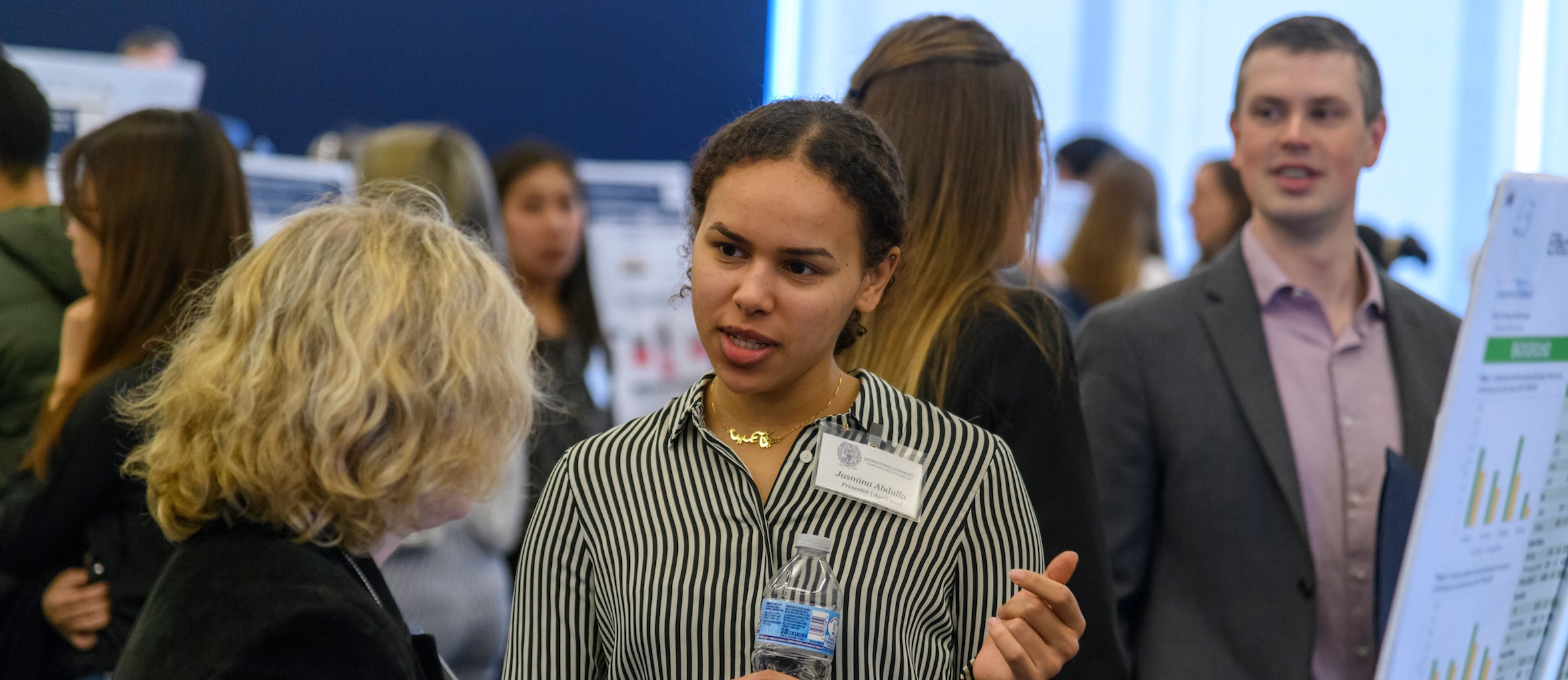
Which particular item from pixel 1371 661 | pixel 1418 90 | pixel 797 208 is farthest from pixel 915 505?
pixel 1418 90

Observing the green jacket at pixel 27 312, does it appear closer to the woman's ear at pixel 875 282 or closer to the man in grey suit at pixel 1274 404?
the woman's ear at pixel 875 282

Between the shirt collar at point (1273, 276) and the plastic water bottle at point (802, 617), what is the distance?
4.27ft

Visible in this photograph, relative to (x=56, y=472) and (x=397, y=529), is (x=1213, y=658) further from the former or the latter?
(x=56, y=472)

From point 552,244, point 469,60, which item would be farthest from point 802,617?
point 469,60

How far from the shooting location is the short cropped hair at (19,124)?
3.01 metres

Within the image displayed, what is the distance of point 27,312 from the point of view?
2787mm

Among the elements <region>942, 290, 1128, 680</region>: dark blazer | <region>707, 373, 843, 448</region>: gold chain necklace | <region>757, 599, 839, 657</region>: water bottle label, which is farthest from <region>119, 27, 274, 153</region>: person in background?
<region>757, 599, 839, 657</region>: water bottle label

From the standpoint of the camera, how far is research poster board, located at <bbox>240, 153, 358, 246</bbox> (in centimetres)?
409

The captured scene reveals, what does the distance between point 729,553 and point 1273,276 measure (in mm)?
1401

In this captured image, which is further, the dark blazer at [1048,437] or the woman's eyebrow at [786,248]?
the dark blazer at [1048,437]

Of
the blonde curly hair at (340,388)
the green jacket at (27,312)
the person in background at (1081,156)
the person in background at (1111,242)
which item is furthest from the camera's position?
the person in background at (1081,156)

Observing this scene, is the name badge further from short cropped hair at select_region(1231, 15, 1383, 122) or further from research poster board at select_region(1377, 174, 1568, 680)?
short cropped hair at select_region(1231, 15, 1383, 122)

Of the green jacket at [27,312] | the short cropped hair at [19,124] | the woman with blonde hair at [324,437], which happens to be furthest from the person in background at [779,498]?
the short cropped hair at [19,124]

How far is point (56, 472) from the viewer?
2.19m
